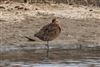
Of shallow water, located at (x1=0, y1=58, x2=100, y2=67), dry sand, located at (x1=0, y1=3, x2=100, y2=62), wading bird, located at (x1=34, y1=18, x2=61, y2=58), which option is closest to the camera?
shallow water, located at (x1=0, y1=58, x2=100, y2=67)

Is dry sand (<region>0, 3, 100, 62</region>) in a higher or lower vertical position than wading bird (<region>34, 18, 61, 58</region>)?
lower

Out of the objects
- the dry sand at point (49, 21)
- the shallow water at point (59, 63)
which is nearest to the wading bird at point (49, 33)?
the dry sand at point (49, 21)

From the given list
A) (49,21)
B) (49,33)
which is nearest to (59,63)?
(49,33)

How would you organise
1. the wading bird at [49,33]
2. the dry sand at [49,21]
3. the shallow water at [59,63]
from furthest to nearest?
the dry sand at [49,21] → the wading bird at [49,33] → the shallow water at [59,63]

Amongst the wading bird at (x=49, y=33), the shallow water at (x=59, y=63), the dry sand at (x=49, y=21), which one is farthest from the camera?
the dry sand at (x=49, y=21)

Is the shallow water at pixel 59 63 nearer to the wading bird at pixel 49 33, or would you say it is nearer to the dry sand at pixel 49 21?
the dry sand at pixel 49 21

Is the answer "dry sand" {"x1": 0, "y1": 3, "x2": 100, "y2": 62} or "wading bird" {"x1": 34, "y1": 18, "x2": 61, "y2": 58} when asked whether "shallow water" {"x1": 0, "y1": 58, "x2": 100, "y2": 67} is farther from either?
"wading bird" {"x1": 34, "y1": 18, "x2": 61, "y2": 58}

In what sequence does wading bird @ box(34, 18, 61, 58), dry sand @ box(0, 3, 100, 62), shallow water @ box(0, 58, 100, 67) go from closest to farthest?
shallow water @ box(0, 58, 100, 67) < wading bird @ box(34, 18, 61, 58) < dry sand @ box(0, 3, 100, 62)

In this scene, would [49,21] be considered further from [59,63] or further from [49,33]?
[59,63]

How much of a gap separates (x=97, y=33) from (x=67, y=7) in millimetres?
3415

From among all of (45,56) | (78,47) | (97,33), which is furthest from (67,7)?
(45,56)

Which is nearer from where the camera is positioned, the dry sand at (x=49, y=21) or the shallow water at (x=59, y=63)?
the shallow water at (x=59, y=63)

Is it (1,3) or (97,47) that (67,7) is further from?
(97,47)

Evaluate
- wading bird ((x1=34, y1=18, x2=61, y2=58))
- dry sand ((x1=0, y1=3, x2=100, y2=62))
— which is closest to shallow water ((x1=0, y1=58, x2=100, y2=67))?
dry sand ((x1=0, y1=3, x2=100, y2=62))
